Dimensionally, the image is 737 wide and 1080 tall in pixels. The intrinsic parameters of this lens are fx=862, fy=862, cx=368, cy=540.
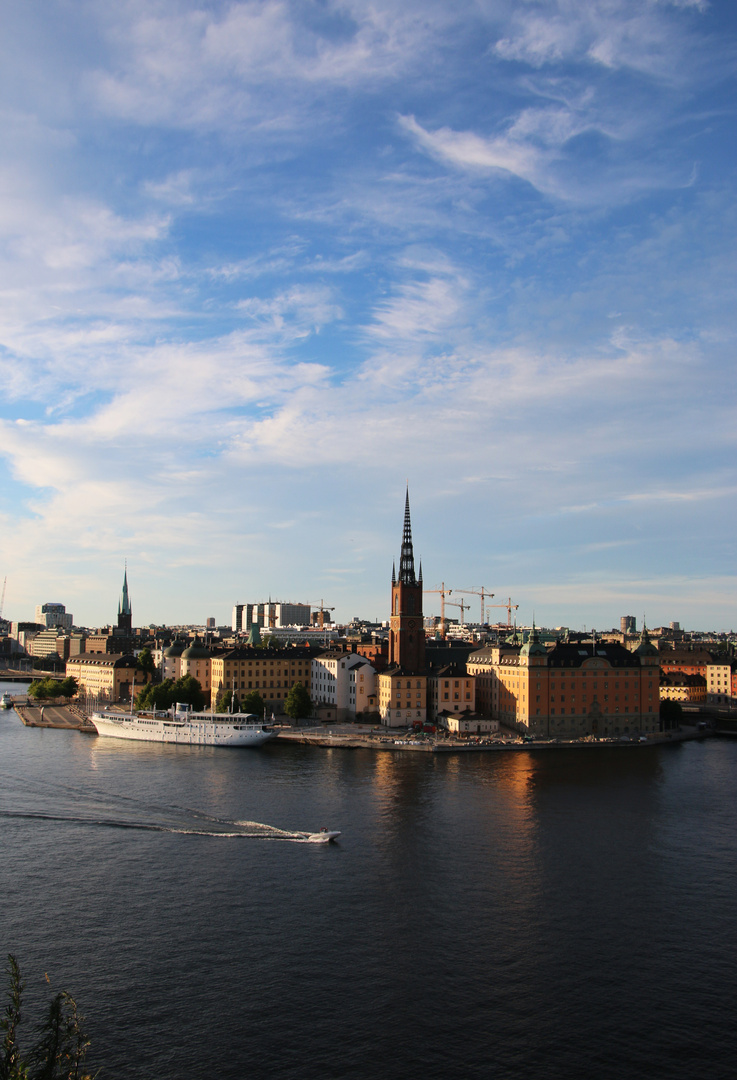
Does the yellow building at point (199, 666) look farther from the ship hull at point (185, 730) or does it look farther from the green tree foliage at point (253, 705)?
the ship hull at point (185, 730)

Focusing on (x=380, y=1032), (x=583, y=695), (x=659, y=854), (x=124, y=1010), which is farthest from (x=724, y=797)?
(x=124, y=1010)

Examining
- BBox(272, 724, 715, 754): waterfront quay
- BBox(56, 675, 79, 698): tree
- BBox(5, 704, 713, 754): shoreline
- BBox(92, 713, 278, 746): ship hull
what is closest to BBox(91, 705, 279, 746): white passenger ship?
BBox(92, 713, 278, 746): ship hull

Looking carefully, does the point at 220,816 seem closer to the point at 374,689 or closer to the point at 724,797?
the point at 724,797

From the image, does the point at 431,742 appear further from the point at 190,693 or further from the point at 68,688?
the point at 68,688

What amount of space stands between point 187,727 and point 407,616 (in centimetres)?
2426

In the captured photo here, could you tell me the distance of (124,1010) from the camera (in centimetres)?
2362

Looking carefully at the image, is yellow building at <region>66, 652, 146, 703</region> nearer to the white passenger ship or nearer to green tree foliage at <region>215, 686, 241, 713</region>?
green tree foliage at <region>215, 686, 241, 713</region>

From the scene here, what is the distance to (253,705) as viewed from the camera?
3206 inches

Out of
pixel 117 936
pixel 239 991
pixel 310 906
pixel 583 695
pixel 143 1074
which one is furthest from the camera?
pixel 583 695

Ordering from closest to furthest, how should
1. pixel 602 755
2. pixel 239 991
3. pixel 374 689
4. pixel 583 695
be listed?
pixel 239 991
pixel 602 755
pixel 583 695
pixel 374 689

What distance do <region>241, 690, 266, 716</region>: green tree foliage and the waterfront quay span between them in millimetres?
5012

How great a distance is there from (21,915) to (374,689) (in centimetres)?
5703

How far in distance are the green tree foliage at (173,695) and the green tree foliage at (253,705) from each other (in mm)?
6399

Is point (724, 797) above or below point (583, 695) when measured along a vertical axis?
below
